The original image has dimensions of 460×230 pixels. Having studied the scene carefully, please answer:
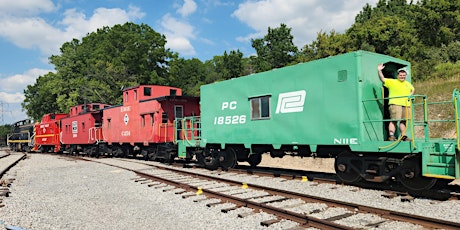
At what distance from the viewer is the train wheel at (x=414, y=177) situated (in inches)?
282

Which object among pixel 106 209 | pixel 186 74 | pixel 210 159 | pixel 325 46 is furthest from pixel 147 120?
pixel 186 74

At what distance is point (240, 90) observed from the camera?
11.6 metres

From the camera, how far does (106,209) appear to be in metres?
7.26

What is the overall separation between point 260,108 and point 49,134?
27.0 meters

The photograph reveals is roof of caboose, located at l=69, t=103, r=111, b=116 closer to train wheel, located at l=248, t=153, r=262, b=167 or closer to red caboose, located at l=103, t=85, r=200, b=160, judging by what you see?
red caboose, located at l=103, t=85, r=200, b=160

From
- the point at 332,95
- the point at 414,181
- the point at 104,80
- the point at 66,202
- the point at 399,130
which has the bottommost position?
the point at 66,202

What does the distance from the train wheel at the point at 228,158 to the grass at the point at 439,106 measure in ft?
31.7

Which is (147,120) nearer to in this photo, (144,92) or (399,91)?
(144,92)

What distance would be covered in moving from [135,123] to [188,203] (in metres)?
11.6

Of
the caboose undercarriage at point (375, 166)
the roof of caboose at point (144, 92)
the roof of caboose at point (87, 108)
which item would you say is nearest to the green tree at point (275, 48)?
the roof of caboose at point (87, 108)

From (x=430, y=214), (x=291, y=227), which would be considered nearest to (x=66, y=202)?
(x=291, y=227)

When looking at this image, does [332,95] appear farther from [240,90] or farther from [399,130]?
[240,90]

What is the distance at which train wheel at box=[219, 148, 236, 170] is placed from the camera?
1251 centimetres

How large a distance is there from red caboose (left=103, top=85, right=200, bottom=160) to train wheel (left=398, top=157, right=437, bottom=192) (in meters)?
10.2
